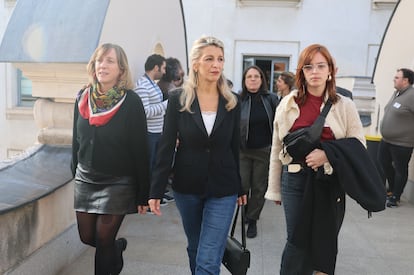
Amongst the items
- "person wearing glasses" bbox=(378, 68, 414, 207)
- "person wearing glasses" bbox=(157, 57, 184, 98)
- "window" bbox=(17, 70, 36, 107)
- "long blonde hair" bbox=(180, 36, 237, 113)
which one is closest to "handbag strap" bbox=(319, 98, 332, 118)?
"long blonde hair" bbox=(180, 36, 237, 113)

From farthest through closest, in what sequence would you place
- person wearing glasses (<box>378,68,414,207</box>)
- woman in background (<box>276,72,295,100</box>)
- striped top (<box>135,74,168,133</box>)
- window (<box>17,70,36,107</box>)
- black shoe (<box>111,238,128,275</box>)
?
window (<box>17,70,36,107</box>) → person wearing glasses (<box>378,68,414,207</box>) → woman in background (<box>276,72,295,100</box>) → striped top (<box>135,74,168,133</box>) → black shoe (<box>111,238,128,275</box>)

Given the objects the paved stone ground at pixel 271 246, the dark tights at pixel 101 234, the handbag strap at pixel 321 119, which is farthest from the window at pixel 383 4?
the dark tights at pixel 101 234

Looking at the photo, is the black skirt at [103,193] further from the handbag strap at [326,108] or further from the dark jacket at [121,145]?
the handbag strap at [326,108]

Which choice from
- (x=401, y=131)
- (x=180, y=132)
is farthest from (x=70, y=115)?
(x=401, y=131)

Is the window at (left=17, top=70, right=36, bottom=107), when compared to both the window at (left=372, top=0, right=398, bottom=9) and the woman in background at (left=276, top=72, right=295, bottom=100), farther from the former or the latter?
the window at (left=372, top=0, right=398, bottom=9)

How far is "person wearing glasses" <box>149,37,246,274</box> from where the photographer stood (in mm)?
2600

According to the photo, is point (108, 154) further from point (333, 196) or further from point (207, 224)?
point (333, 196)

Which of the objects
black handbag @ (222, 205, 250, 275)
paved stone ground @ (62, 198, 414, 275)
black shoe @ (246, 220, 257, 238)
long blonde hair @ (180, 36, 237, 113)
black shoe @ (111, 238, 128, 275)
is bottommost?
paved stone ground @ (62, 198, 414, 275)

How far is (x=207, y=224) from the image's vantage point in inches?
104

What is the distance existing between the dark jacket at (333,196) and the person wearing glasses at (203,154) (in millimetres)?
496

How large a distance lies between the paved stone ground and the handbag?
1.52 meters

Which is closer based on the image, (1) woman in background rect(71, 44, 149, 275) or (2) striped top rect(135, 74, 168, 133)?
(1) woman in background rect(71, 44, 149, 275)

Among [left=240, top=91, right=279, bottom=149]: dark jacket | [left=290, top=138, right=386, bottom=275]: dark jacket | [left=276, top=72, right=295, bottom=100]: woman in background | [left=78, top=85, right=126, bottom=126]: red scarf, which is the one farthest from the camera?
[left=276, top=72, right=295, bottom=100]: woman in background

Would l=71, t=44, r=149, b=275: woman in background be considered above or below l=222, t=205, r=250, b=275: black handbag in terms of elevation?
above
